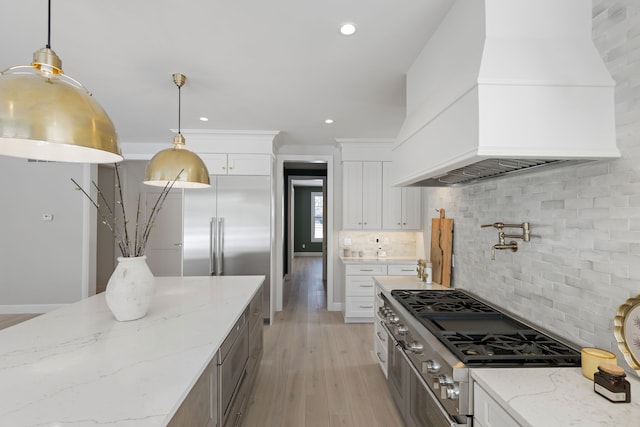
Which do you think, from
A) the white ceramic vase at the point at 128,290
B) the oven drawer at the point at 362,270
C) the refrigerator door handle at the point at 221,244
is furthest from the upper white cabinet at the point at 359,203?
the white ceramic vase at the point at 128,290

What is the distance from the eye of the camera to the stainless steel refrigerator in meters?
3.83

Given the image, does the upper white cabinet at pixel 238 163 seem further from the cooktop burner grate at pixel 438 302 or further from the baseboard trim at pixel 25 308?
the baseboard trim at pixel 25 308

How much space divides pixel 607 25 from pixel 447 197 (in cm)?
163

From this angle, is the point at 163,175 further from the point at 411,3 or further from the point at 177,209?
the point at 177,209

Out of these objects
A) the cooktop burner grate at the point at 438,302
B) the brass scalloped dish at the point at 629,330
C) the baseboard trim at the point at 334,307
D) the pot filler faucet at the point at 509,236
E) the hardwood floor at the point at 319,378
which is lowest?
the hardwood floor at the point at 319,378

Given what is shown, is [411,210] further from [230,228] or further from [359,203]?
[230,228]

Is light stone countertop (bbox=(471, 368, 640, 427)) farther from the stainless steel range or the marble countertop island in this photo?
the marble countertop island

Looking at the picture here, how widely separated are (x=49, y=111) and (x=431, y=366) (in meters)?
1.75

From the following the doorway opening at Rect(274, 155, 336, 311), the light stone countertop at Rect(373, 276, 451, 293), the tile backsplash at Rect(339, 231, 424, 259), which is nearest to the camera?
the light stone countertop at Rect(373, 276, 451, 293)

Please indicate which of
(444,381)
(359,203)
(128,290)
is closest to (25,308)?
(128,290)

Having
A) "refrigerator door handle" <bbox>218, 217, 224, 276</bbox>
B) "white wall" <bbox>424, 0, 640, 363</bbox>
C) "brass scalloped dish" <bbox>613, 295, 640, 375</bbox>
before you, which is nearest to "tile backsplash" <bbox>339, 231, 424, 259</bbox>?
"refrigerator door handle" <bbox>218, 217, 224, 276</bbox>

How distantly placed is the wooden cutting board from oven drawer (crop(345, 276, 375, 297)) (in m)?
1.26

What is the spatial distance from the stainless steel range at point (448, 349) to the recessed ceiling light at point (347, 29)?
1.77 meters

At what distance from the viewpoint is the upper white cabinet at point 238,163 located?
385 centimetres
